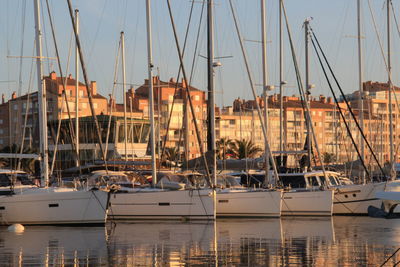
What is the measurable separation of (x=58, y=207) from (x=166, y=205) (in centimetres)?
491

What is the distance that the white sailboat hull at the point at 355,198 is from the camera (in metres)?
43.1

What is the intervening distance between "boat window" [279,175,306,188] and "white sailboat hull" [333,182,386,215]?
74.0 inches

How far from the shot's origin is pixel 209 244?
→ 91.3 feet

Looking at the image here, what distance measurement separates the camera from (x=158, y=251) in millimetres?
25656

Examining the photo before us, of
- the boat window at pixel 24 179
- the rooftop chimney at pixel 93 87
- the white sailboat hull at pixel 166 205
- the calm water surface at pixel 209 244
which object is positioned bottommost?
the calm water surface at pixel 209 244

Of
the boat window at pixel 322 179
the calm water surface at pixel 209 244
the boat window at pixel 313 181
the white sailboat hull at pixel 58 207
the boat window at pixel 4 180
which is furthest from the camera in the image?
the boat window at pixel 322 179

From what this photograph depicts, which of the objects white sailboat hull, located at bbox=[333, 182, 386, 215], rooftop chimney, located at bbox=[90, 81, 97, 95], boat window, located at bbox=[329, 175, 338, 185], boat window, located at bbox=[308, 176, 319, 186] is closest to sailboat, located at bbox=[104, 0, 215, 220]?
boat window, located at bbox=[308, 176, 319, 186]

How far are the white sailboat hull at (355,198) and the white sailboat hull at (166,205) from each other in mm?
9415

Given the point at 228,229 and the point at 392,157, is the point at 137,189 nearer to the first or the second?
the point at 228,229

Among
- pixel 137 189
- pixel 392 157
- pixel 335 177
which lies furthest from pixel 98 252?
pixel 392 157

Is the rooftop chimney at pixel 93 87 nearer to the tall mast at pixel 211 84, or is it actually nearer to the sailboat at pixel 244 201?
the tall mast at pixel 211 84

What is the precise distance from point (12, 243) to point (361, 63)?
99.3 feet

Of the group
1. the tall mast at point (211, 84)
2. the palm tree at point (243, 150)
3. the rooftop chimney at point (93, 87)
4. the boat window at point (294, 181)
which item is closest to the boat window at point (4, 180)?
the tall mast at point (211, 84)

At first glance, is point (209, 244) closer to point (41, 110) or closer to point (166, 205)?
point (166, 205)
